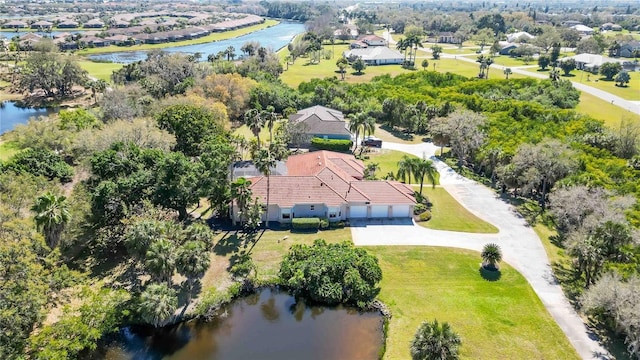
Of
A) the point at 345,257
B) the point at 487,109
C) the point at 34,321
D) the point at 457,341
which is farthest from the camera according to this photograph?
the point at 487,109

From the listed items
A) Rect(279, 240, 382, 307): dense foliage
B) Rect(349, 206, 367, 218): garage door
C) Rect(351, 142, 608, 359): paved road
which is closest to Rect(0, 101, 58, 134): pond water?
Rect(349, 206, 367, 218): garage door

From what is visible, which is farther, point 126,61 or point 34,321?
point 126,61

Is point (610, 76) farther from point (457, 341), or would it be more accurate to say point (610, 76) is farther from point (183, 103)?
point (457, 341)

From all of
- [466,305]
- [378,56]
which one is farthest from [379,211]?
[378,56]

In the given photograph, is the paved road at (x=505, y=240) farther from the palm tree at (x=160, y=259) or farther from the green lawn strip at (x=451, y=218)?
the palm tree at (x=160, y=259)

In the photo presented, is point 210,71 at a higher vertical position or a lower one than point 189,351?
higher

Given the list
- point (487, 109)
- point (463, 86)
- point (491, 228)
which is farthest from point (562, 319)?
point (463, 86)

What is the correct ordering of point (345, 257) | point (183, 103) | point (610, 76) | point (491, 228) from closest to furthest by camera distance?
point (345, 257), point (491, 228), point (183, 103), point (610, 76)
